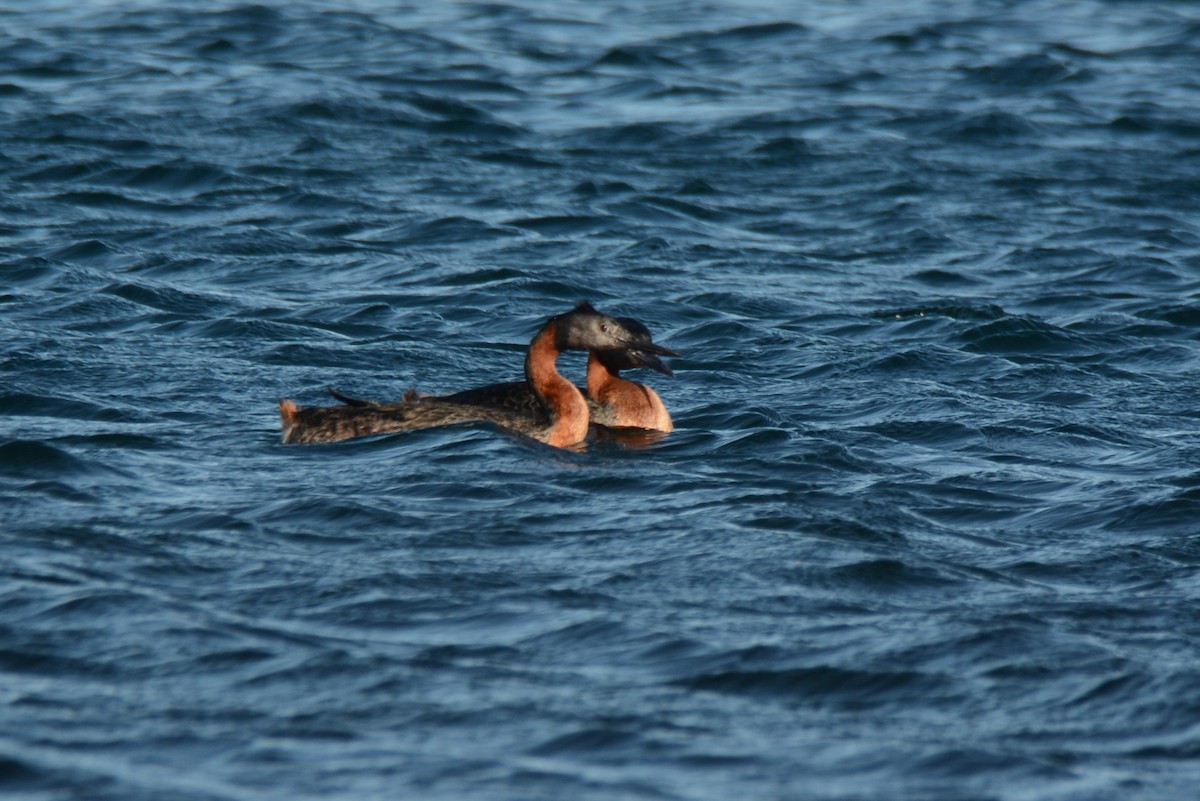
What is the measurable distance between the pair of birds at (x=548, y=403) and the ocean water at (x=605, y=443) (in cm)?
13

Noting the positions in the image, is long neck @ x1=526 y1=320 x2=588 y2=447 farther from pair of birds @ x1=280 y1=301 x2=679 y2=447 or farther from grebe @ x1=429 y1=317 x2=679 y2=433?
grebe @ x1=429 y1=317 x2=679 y2=433

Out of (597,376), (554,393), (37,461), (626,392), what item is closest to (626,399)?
(626,392)

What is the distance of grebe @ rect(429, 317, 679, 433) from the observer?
10.7 m

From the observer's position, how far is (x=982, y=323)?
1362cm

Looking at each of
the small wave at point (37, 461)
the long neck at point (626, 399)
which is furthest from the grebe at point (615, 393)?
the small wave at point (37, 461)

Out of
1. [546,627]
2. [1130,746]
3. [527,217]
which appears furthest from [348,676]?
[527,217]

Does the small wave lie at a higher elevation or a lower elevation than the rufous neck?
higher

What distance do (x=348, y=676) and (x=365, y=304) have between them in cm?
754

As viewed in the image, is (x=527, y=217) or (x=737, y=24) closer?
(x=527, y=217)

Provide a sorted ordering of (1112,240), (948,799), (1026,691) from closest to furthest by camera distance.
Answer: (948,799), (1026,691), (1112,240)

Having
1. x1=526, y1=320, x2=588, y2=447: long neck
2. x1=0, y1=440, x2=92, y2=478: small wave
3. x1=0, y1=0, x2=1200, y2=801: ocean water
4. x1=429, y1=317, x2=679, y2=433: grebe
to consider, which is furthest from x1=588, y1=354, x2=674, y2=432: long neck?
x1=0, y1=440, x2=92, y2=478: small wave

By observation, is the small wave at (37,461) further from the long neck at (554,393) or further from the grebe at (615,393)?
the long neck at (554,393)

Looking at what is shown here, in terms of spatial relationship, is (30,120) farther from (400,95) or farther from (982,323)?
(982,323)

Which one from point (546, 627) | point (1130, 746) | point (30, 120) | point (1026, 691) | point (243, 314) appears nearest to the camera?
point (1130, 746)
